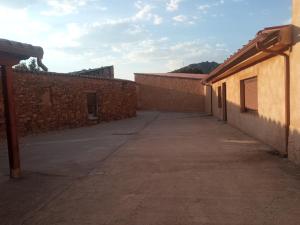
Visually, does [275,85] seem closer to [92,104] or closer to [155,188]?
[155,188]

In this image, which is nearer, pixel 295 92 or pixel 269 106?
pixel 295 92

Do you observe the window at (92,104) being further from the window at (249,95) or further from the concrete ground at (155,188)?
the concrete ground at (155,188)

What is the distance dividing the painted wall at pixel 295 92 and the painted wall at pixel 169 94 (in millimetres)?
23912

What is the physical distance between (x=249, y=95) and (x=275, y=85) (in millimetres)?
3783

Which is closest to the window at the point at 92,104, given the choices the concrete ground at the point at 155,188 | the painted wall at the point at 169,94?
the concrete ground at the point at 155,188

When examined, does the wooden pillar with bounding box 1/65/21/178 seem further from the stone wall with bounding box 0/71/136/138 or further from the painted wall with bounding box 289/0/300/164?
the stone wall with bounding box 0/71/136/138

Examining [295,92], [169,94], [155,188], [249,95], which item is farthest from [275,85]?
[169,94]

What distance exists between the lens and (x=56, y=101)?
1697 centimetres

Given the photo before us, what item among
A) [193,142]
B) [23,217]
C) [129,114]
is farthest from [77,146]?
[129,114]

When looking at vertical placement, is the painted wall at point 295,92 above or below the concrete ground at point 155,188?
above

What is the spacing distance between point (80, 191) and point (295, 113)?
4.52m

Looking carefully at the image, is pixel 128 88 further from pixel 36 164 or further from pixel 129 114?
pixel 36 164

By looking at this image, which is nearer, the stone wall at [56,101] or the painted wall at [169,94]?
the stone wall at [56,101]

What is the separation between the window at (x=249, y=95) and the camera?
11.5 m
